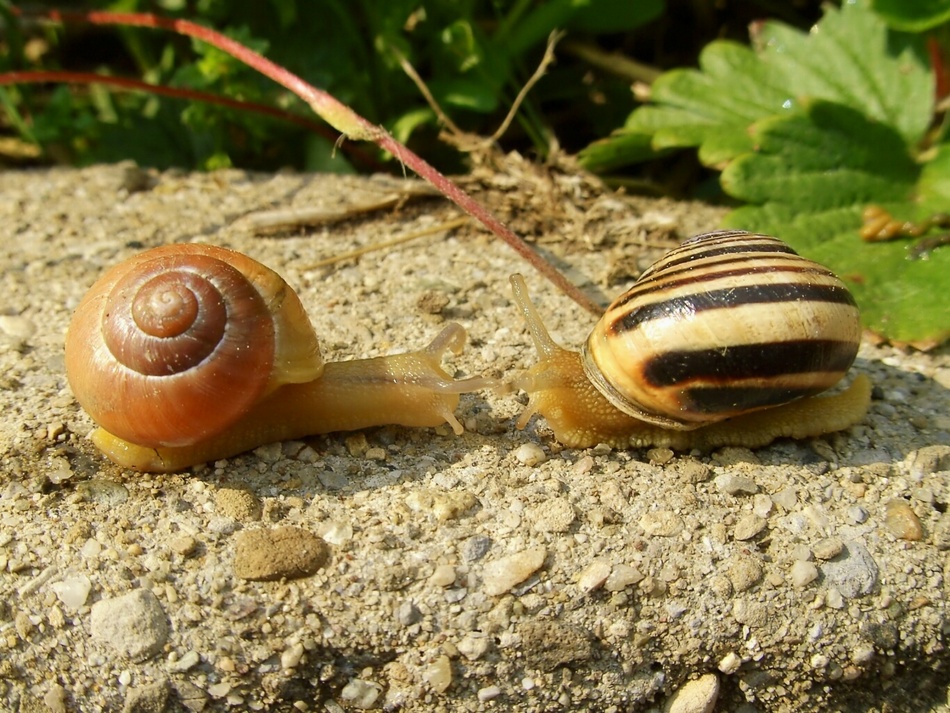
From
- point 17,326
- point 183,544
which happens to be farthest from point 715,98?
point 17,326

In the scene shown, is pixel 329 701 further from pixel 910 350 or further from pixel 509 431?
pixel 910 350

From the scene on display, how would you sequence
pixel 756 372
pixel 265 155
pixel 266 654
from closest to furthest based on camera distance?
pixel 266 654
pixel 756 372
pixel 265 155

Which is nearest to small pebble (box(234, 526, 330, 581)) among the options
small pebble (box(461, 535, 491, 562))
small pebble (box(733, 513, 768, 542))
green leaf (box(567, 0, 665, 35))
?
small pebble (box(461, 535, 491, 562))

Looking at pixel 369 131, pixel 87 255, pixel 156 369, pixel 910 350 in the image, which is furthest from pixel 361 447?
pixel 910 350

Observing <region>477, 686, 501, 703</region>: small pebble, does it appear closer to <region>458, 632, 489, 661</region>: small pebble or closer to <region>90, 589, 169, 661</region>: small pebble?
<region>458, 632, 489, 661</region>: small pebble

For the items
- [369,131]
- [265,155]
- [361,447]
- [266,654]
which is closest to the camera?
[266,654]

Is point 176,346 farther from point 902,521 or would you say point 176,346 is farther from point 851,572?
point 902,521

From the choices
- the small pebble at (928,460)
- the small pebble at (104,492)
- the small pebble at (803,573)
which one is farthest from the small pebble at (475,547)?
the small pebble at (928,460)
